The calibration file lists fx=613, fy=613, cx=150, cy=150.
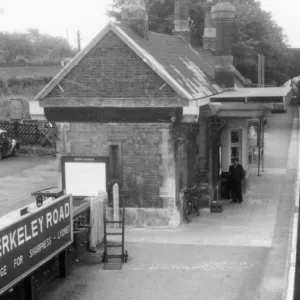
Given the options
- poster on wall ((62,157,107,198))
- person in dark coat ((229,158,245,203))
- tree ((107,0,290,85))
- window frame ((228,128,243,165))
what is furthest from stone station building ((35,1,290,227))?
tree ((107,0,290,85))

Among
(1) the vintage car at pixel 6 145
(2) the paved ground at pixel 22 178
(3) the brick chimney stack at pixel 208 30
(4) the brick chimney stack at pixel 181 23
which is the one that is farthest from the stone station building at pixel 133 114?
(1) the vintage car at pixel 6 145

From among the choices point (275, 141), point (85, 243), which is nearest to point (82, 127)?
point (85, 243)

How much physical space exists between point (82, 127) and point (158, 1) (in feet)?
95.0

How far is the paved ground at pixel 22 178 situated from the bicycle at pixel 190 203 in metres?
5.63

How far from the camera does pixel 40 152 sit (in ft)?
105

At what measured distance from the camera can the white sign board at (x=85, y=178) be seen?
16484 millimetres

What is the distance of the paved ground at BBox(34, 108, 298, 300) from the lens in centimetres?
1166

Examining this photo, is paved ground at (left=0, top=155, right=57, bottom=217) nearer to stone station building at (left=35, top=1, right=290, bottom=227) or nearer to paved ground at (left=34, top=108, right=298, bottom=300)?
stone station building at (left=35, top=1, right=290, bottom=227)

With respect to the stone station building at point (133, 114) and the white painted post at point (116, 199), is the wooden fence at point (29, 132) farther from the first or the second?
the white painted post at point (116, 199)

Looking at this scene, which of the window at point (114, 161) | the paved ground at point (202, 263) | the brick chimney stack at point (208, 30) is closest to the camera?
the paved ground at point (202, 263)

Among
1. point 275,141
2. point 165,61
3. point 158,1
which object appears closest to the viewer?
point 165,61

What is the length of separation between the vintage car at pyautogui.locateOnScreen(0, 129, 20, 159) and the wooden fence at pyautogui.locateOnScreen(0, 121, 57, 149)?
1.45m

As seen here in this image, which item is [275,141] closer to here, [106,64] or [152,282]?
[106,64]

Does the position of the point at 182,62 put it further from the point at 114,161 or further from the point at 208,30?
the point at 208,30
